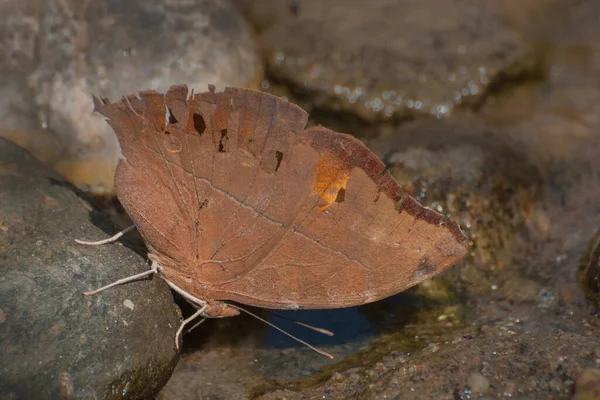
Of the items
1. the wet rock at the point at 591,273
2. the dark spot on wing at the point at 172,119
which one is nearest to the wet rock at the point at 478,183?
the wet rock at the point at 591,273

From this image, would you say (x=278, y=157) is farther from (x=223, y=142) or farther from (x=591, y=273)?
(x=591, y=273)

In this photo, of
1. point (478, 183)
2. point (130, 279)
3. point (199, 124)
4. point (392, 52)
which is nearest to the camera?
point (199, 124)

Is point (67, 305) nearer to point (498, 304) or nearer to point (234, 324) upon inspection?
point (234, 324)

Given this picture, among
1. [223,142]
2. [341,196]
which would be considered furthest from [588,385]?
[223,142]

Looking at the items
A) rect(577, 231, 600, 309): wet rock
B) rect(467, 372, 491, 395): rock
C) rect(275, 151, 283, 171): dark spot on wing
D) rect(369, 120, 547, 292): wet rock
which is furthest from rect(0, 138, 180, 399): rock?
rect(577, 231, 600, 309): wet rock

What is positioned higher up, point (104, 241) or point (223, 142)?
point (223, 142)

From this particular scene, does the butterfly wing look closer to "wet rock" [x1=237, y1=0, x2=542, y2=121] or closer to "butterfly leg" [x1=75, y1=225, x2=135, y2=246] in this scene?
"butterfly leg" [x1=75, y1=225, x2=135, y2=246]
